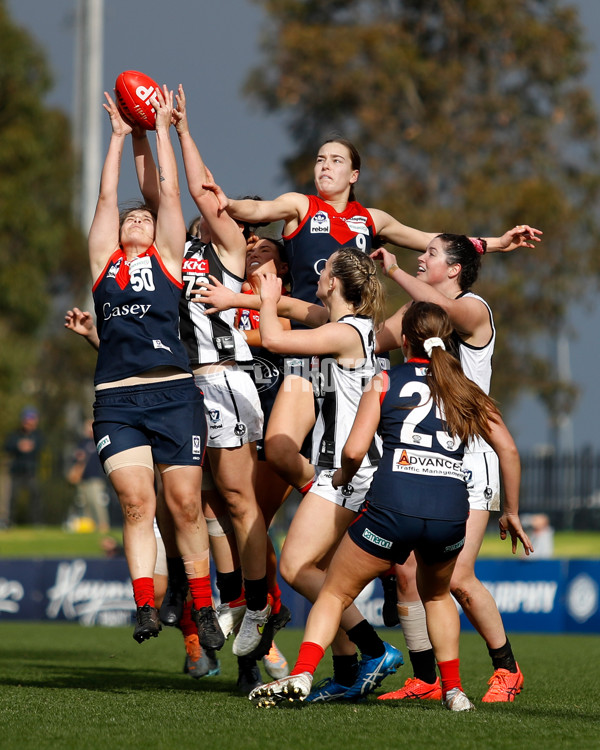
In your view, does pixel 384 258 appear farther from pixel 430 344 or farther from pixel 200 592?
pixel 200 592

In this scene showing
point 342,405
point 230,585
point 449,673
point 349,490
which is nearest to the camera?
point 449,673

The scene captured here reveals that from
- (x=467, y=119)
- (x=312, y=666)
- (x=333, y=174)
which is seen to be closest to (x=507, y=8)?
(x=467, y=119)

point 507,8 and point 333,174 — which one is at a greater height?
point 507,8

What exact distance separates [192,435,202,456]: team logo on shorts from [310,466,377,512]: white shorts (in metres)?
0.72

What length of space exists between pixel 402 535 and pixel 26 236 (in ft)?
87.8

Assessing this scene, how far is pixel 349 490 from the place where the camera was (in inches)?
241

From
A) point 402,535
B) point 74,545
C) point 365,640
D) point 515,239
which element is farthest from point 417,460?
point 74,545

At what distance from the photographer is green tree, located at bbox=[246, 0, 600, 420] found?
97.6 feet

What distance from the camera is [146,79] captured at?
666cm

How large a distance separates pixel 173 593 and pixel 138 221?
7.87 feet

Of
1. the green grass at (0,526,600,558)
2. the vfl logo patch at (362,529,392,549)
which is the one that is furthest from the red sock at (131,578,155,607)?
the green grass at (0,526,600,558)

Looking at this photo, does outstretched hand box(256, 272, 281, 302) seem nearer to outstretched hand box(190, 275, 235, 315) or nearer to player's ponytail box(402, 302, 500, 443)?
outstretched hand box(190, 275, 235, 315)

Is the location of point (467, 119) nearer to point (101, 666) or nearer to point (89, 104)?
point (89, 104)

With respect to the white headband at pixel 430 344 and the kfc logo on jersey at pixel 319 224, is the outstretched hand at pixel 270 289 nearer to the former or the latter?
Result: the white headband at pixel 430 344
